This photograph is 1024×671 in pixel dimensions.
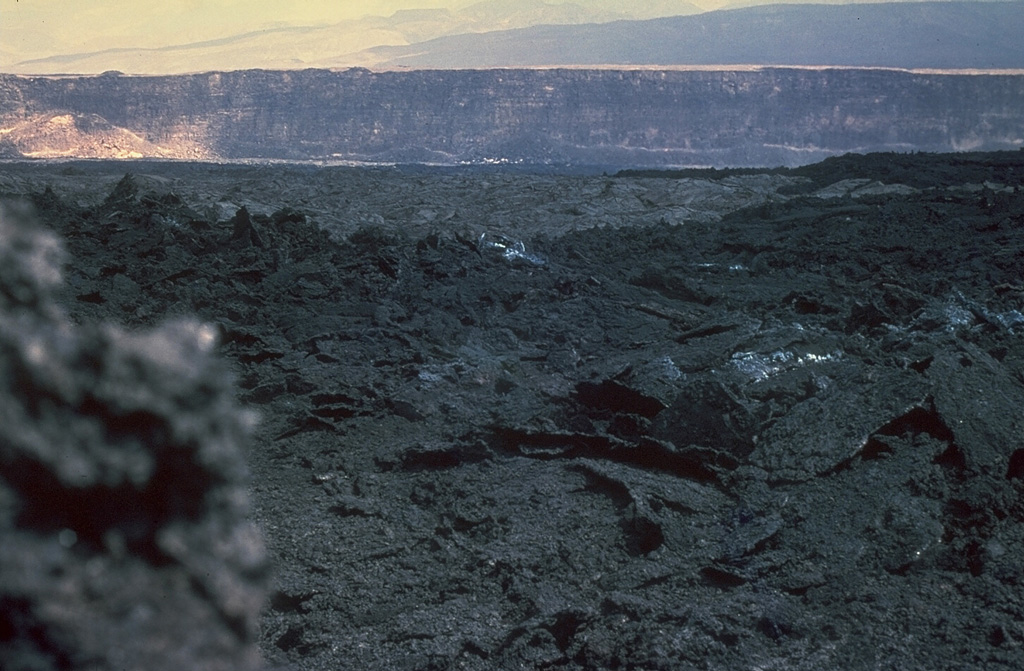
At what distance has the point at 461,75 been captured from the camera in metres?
49.2

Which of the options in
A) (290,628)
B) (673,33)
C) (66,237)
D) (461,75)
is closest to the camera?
(290,628)

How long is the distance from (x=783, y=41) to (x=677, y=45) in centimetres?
834

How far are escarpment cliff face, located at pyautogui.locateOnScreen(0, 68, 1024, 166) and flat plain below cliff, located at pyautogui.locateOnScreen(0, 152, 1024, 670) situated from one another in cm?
3393

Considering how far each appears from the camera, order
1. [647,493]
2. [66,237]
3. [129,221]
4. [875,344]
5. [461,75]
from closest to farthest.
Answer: [647,493]
[875,344]
[66,237]
[129,221]
[461,75]

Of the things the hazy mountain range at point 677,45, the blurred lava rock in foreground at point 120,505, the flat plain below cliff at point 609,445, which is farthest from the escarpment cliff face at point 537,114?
the blurred lava rock in foreground at point 120,505

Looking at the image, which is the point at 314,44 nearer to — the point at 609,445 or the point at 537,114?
the point at 537,114

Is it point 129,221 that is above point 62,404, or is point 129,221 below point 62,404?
below

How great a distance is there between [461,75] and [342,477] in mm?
45349

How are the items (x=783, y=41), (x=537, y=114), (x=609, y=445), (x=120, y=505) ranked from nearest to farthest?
(x=120, y=505) < (x=609, y=445) < (x=537, y=114) < (x=783, y=41)

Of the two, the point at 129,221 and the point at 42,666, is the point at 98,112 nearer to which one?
the point at 129,221

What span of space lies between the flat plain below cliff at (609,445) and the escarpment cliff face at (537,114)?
3393 cm

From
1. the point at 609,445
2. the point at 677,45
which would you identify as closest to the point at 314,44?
the point at 677,45

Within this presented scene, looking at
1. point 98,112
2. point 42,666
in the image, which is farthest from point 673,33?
point 42,666

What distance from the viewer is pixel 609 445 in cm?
573
